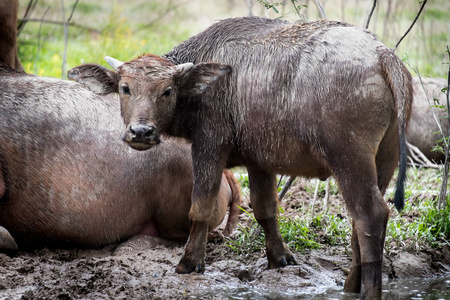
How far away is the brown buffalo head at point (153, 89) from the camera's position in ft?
15.1

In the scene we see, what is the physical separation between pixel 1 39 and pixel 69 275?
9.98 ft

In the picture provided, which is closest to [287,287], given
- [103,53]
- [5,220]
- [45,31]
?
[5,220]

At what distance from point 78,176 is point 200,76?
4.88 ft

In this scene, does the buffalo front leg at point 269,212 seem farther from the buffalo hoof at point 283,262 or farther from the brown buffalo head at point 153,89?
the brown buffalo head at point 153,89

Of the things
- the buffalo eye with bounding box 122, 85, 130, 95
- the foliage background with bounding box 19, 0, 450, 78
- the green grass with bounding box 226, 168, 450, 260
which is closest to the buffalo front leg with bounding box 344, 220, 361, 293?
the green grass with bounding box 226, 168, 450, 260

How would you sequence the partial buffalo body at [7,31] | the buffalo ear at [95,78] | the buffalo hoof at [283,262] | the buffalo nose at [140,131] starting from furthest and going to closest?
the partial buffalo body at [7,31] < the buffalo hoof at [283,262] < the buffalo ear at [95,78] < the buffalo nose at [140,131]

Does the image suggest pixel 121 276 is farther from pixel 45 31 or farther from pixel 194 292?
pixel 45 31

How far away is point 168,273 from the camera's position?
16.6 feet

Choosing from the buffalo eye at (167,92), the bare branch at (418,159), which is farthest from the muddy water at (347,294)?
the bare branch at (418,159)

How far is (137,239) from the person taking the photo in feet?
18.5

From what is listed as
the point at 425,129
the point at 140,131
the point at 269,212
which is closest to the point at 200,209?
the point at 269,212

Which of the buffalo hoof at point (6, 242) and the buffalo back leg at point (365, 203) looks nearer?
the buffalo back leg at point (365, 203)

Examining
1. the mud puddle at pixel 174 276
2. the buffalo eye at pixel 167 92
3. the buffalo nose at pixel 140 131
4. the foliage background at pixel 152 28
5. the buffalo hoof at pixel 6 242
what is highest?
the foliage background at pixel 152 28

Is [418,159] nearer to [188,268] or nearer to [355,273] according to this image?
[355,273]
